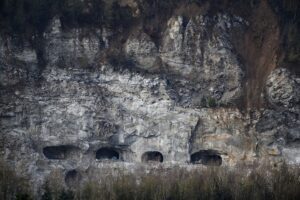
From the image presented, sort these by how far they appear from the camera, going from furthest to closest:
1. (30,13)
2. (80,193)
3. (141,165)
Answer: (30,13)
(141,165)
(80,193)

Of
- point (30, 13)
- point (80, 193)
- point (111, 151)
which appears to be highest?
point (30, 13)

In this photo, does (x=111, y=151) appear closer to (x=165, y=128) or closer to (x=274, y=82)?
(x=165, y=128)

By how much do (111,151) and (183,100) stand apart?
5200mm

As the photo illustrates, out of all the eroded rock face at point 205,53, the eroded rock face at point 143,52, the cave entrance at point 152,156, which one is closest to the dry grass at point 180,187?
the cave entrance at point 152,156

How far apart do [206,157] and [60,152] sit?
27.8 ft

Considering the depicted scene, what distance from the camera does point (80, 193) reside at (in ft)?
104

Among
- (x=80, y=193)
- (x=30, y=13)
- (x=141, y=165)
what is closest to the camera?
(x=80, y=193)

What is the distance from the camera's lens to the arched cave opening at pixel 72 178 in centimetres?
3456

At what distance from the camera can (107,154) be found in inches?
1459

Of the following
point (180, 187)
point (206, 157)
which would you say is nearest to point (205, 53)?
point (206, 157)

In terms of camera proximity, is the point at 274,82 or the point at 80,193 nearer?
the point at 80,193

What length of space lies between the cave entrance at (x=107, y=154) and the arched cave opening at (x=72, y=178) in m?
2.13

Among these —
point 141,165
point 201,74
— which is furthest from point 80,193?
point 201,74

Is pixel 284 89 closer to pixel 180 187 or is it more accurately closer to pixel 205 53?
pixel 205 53
